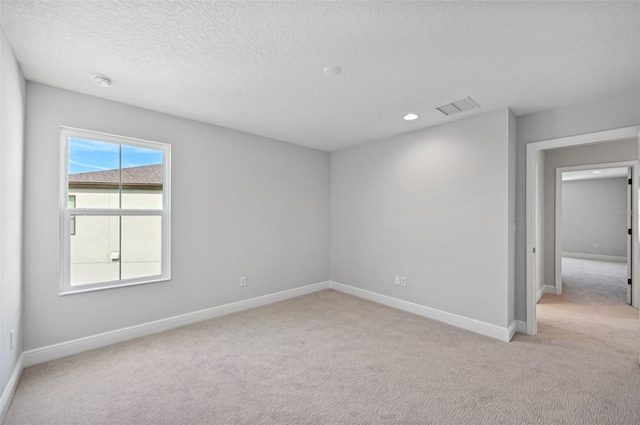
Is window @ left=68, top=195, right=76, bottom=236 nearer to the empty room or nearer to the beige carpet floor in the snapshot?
the empty room

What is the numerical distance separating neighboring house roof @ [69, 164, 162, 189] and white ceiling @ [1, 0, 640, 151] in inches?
28.3

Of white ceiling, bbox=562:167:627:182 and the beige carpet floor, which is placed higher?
white ceiling, bbox=562:167:627:182

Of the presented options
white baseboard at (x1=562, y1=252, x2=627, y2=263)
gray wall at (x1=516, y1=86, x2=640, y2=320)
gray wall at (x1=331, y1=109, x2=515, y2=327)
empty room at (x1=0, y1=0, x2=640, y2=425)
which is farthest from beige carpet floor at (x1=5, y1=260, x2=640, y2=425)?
white baseboard at (x1=562, y1=252, x2=627, y2=263)

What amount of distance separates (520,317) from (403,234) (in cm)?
164

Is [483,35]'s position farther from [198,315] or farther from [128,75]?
[198,315]

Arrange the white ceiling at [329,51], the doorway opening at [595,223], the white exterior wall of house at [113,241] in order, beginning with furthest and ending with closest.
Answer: the doorway opening at [595,223] → the white exterior wall of house at [113,241] → the white ceiling at [329,51]

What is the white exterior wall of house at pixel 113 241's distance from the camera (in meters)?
2.78

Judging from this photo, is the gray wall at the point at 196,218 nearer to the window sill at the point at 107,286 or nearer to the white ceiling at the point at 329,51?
the window sill at the point at 107,286

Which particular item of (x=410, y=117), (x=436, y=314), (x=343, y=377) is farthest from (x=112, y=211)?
(x=436, y=314)

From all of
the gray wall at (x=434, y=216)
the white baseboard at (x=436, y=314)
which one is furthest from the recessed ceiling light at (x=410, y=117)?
the white baseboard at (x=436, y=314)

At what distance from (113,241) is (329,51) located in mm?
2878

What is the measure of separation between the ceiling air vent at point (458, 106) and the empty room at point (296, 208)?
4 cm

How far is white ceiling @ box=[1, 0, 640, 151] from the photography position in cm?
162

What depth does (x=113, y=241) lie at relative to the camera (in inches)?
→ 117
